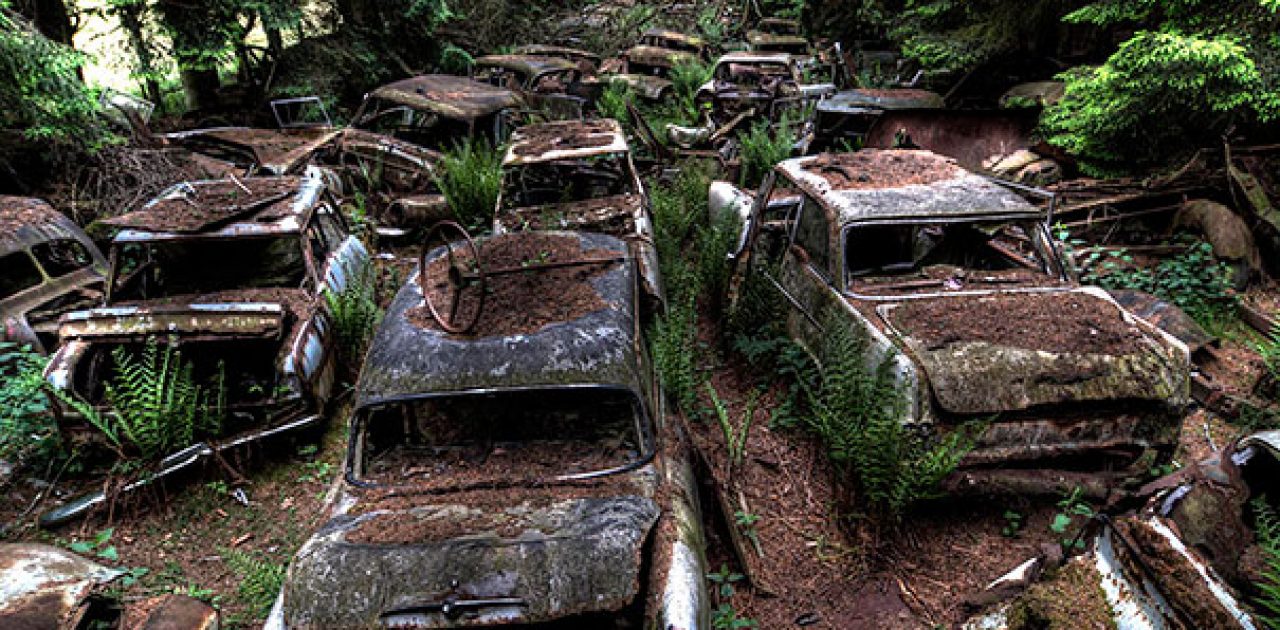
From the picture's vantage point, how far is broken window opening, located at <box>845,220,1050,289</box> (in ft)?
16.2

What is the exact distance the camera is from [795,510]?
4.02 meters

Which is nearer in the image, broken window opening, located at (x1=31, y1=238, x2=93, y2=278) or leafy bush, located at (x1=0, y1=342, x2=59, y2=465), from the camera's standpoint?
leafy bush, located at (x1=0, y1=342, x2=59, y2=465)

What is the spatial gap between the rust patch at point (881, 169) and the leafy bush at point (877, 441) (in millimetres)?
1406

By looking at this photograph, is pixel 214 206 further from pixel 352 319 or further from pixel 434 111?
pixel 434 111

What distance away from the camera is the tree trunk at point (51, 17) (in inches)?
370

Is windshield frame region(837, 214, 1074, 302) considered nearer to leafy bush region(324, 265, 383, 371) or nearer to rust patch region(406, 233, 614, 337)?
rust patch region(406, 233, 614, 337)

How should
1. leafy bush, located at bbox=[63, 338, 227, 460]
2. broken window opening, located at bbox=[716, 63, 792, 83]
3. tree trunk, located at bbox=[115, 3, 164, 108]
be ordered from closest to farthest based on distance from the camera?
leafy bush, located at bbox=[63, 338, 227, 460]
tree trunk, located at bbox=[115, 3, 164, 108]
broken window opening, located at bbox=[716, 63, 792, 83]

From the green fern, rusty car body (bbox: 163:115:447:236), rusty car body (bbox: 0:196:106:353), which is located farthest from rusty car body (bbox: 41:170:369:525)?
rusty car body (bbox: 163:115:447:236)

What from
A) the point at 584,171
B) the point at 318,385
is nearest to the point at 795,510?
the point at 318,385

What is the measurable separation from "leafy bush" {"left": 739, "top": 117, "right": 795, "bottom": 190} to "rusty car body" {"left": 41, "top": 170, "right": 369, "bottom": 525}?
4949 millimetres

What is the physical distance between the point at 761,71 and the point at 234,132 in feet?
27.2

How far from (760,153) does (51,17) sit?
10.9 metres

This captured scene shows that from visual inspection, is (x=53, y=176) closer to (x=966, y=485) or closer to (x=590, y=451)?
(x=590, y=451)

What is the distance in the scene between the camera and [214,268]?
543 centimetres
